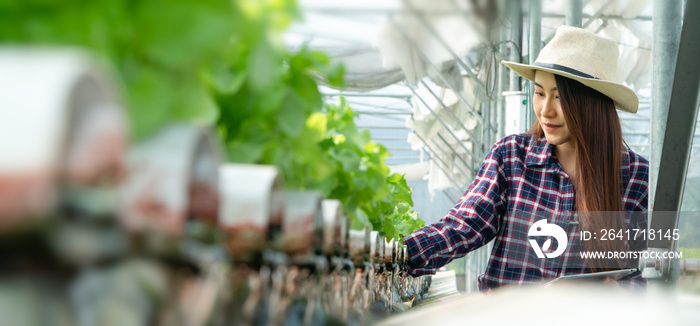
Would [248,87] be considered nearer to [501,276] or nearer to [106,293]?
[106,293]

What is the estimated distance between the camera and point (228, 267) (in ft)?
1.00

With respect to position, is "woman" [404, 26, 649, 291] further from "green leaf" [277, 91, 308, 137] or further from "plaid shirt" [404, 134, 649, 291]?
"green leaf" [277, 91, 308, 137]

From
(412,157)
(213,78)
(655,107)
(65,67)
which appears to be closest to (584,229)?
(655,107)

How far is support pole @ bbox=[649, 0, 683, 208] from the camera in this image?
4.77 ft

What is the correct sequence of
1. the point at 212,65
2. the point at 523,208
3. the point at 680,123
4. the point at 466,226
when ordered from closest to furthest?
the point at 212,65
the point at 680,123
the point at 466,226
the point at 523,208

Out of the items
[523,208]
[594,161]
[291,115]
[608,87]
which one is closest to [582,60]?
[608,87]

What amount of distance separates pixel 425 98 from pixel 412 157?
42 cm

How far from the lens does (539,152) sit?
1.57 metres

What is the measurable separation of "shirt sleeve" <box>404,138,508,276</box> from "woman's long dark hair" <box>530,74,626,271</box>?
17 centimetres

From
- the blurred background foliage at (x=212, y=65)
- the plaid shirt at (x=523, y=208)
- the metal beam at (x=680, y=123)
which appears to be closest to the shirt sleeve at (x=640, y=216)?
the plaid shirt at (x=523, y=208)

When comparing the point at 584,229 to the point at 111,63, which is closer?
the point at 111,63

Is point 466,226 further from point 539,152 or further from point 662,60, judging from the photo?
point 662,60

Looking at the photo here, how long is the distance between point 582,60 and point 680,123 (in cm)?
30

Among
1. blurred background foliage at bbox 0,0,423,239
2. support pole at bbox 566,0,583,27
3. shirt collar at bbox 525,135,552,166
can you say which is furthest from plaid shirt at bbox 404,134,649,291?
blurred background foliage at bbox 0,0,423,239
